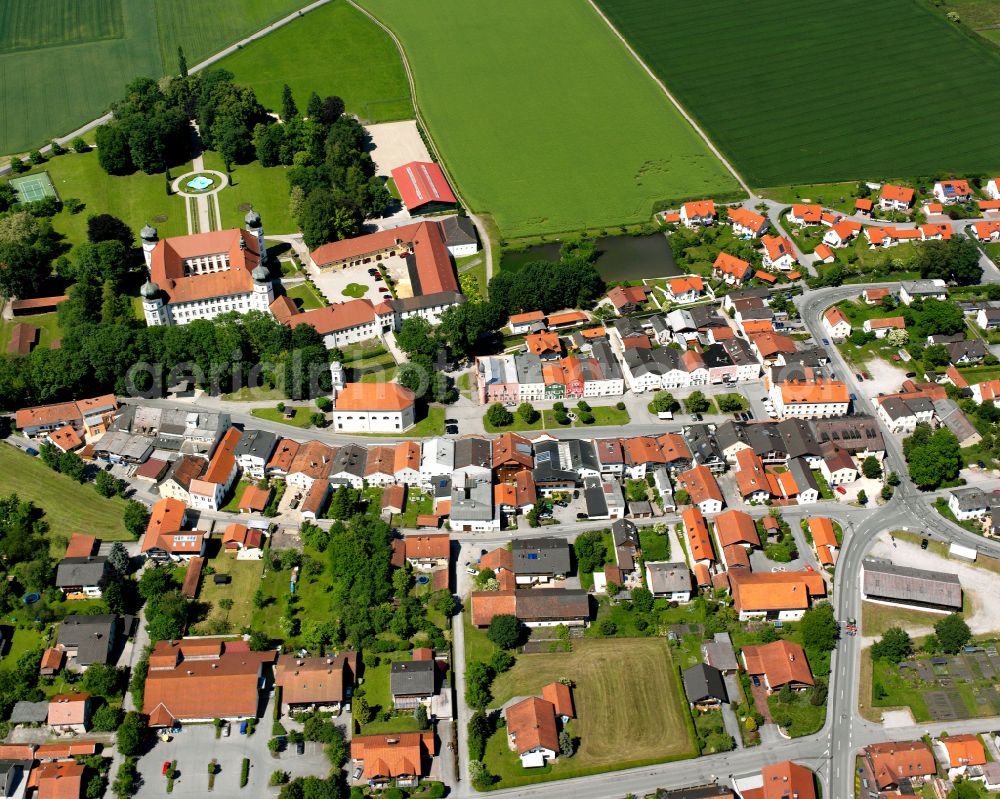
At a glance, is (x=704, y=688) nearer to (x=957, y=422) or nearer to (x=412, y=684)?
(x=412, y=684)

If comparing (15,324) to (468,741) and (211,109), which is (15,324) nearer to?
(211,109)

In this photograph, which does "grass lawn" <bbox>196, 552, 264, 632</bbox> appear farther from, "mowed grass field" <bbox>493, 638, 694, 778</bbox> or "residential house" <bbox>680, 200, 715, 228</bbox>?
"residential house" <bbox>680, 200, 715, 228</bbox>

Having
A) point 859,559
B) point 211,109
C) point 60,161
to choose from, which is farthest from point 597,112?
point 859,559

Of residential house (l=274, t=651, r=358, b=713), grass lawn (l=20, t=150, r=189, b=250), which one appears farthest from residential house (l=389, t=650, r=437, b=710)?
grass lawn (l=20, t=150, r=189, b=250)

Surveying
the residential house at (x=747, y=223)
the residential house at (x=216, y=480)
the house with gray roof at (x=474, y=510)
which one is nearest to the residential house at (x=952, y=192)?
the residential house at (x=747, y=223)

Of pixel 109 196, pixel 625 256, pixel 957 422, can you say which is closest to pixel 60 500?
pixel 109 196

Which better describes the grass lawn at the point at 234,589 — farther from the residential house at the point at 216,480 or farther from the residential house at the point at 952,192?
the residential house at the point at 952,192
